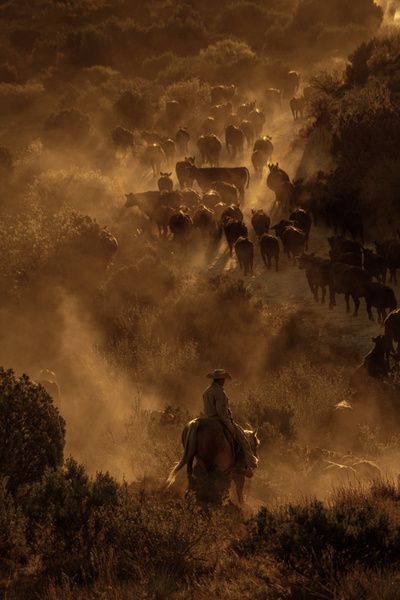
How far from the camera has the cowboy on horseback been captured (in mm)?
11250

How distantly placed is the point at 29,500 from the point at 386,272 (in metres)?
15.2

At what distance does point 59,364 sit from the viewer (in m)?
20.0

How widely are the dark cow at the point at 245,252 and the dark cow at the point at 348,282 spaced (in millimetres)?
3820

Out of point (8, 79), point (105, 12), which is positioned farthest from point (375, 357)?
point (105, 12)

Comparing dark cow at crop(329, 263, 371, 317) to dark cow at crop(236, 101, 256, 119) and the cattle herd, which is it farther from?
dark cow at crop(236, 101, 256, 119)

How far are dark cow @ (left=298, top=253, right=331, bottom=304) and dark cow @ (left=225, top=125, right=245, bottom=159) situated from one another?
1564 cm

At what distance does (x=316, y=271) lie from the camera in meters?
22.0

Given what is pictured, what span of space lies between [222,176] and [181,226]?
5896 mm

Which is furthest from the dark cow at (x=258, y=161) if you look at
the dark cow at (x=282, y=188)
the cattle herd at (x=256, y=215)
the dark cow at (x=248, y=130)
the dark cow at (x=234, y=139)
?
the dark cow at (x=248, y=130)

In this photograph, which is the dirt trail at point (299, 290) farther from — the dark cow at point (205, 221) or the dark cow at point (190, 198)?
the dark cow at point (190, 198)

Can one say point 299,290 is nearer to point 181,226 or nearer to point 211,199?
point 181,226

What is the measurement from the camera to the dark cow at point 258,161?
110 feet

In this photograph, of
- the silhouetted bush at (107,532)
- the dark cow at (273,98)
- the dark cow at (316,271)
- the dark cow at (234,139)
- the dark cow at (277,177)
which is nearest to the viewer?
the silhouetted bush at (107,532)

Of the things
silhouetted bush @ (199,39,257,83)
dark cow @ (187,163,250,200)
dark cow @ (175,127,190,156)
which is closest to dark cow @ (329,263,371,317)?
dark cow @ (187,163,250,200)
